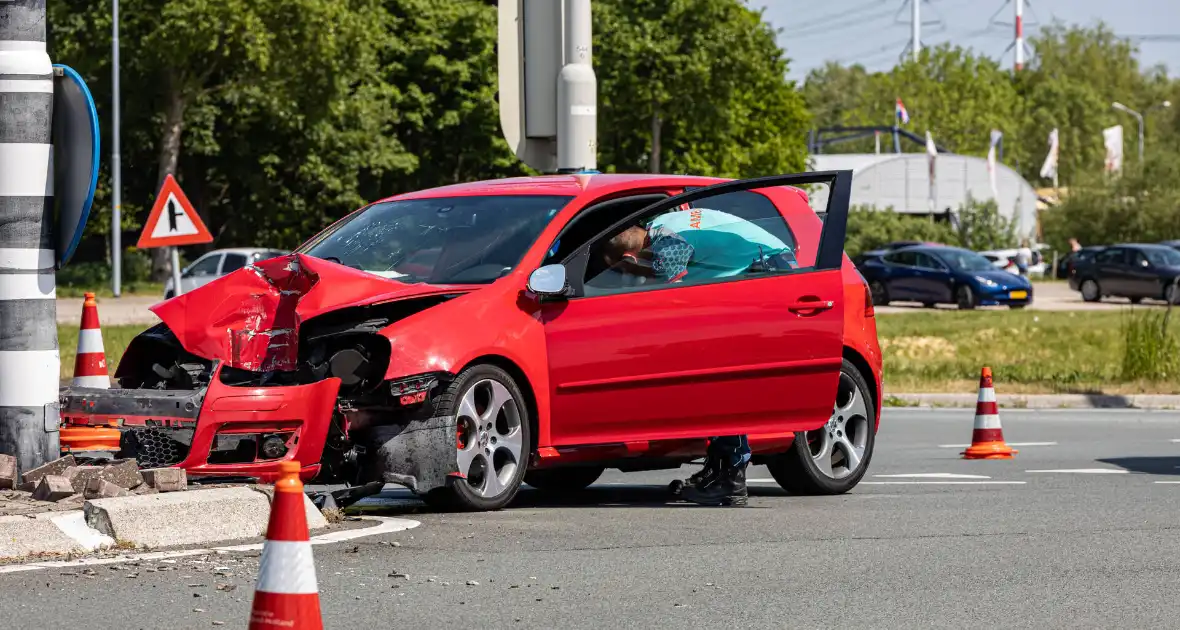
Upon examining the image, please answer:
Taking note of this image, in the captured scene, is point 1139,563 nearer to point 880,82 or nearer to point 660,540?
point 660,540

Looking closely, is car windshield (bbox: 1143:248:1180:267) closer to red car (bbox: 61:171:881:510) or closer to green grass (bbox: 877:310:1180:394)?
green grass (bbox: 877:310:1180:394)

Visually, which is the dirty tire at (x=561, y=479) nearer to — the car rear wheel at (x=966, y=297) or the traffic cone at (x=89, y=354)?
the traffic cone at (x=89, y=354)

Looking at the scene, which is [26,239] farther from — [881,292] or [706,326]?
[881,292]

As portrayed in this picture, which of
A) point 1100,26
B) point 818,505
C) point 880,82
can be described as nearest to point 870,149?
point 880,82

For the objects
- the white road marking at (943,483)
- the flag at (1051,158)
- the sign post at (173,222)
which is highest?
the flag at (1051,158)

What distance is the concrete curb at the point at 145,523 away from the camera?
704cm

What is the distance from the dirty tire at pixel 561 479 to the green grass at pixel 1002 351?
10.6 m

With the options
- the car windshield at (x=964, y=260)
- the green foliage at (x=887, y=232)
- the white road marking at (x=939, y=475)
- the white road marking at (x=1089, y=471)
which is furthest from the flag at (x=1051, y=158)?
the white road marking at (x=939, y=475)

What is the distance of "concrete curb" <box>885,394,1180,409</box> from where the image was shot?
19.4 metres

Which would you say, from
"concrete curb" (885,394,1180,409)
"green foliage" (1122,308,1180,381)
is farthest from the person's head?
"green foliage" (1122,308,1180,381)

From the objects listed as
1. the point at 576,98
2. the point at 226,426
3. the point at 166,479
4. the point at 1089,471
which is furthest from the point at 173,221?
the point at 166,479

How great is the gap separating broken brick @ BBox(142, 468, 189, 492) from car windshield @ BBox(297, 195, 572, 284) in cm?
154

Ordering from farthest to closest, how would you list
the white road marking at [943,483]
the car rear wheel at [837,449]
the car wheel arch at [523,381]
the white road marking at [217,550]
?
the white road marking at [943,483] → the car rear wheel at [837,449] → the car wheel arch at [523,381] → the white road marking at [217,550]

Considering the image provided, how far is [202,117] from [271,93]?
2605mm
